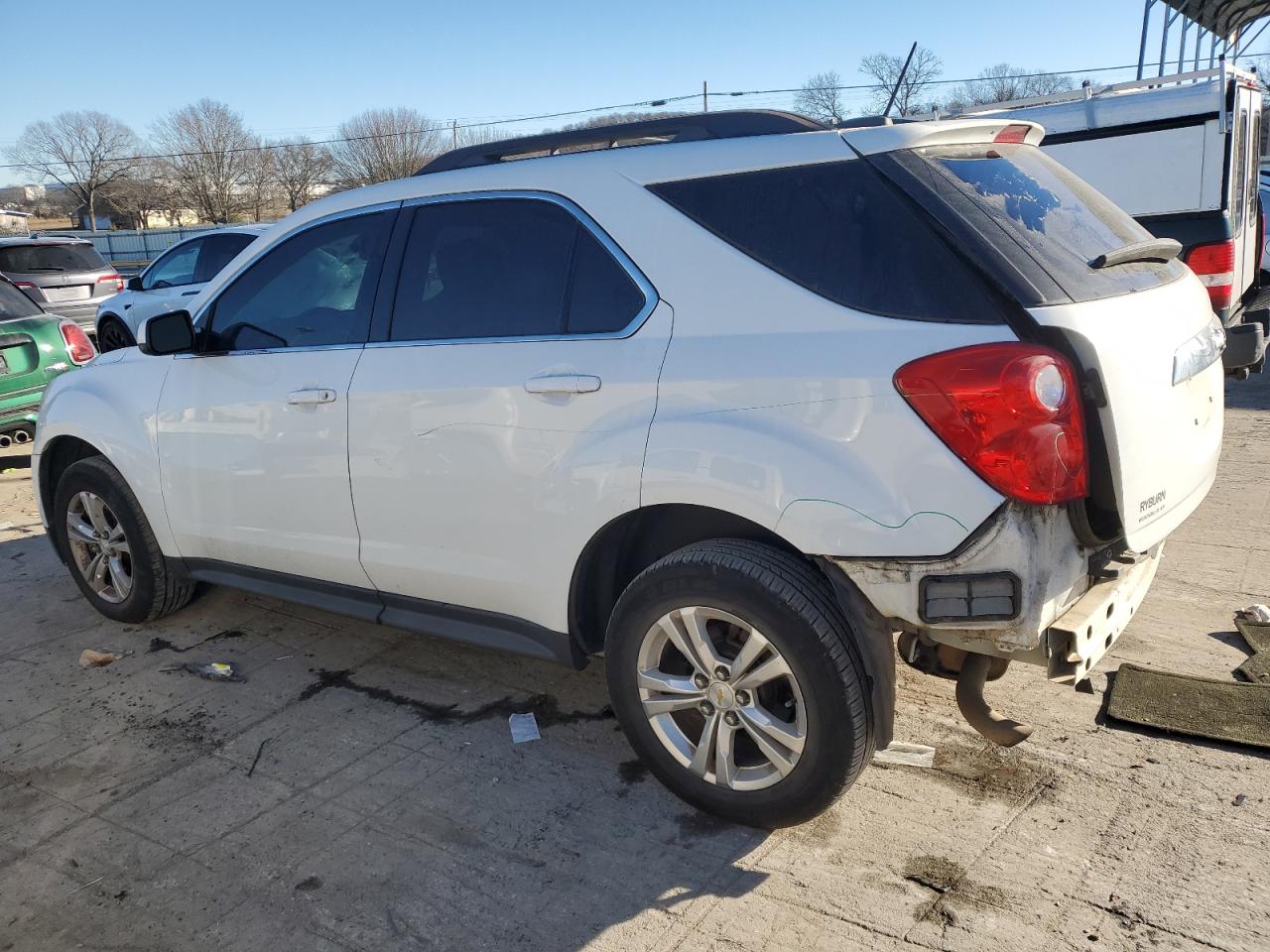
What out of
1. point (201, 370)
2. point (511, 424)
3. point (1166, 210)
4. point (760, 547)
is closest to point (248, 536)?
point (201, 370)

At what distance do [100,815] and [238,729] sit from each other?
0.62 metres

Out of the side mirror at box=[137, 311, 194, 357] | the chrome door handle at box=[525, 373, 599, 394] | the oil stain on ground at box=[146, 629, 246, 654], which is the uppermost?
the side mirror at box=[137, 311, 194, 357]

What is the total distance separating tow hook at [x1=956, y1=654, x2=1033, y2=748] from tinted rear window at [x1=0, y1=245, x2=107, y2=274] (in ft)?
47.0

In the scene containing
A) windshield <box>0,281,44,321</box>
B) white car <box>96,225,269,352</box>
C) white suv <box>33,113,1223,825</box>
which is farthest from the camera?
white car <box>96,225,269,352</box>

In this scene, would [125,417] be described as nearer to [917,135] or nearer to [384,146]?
[917,135]

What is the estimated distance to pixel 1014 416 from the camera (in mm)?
2469

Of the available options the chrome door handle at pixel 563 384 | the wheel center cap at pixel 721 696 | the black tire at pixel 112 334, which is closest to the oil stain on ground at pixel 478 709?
the wheel center cap at pixel 721 696

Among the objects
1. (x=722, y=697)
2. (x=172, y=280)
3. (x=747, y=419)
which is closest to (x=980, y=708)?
(x=722, y=697)

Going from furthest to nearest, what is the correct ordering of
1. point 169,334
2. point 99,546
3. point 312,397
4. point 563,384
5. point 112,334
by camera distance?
point 112,334 → point 99,546 → point 169,334 → point 312,397 → point 563,384

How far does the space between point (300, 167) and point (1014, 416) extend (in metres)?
86.6

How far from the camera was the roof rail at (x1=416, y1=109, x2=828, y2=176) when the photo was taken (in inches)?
123

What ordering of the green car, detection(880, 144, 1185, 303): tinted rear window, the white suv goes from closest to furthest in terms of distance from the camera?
1. the white suv
2. detection(880, 144, 1185, 303): tinted rear window
3. the green car

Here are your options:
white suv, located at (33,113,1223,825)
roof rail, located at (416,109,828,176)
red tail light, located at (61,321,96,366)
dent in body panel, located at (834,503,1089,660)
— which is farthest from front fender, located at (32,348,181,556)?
red tail light, located at (61,321,96,366)

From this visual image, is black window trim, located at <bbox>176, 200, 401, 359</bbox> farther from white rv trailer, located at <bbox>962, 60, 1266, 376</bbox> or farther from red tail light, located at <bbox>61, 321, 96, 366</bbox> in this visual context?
white rv trailer, located at <bbox>962, 60, 1266, 376</bbox>
